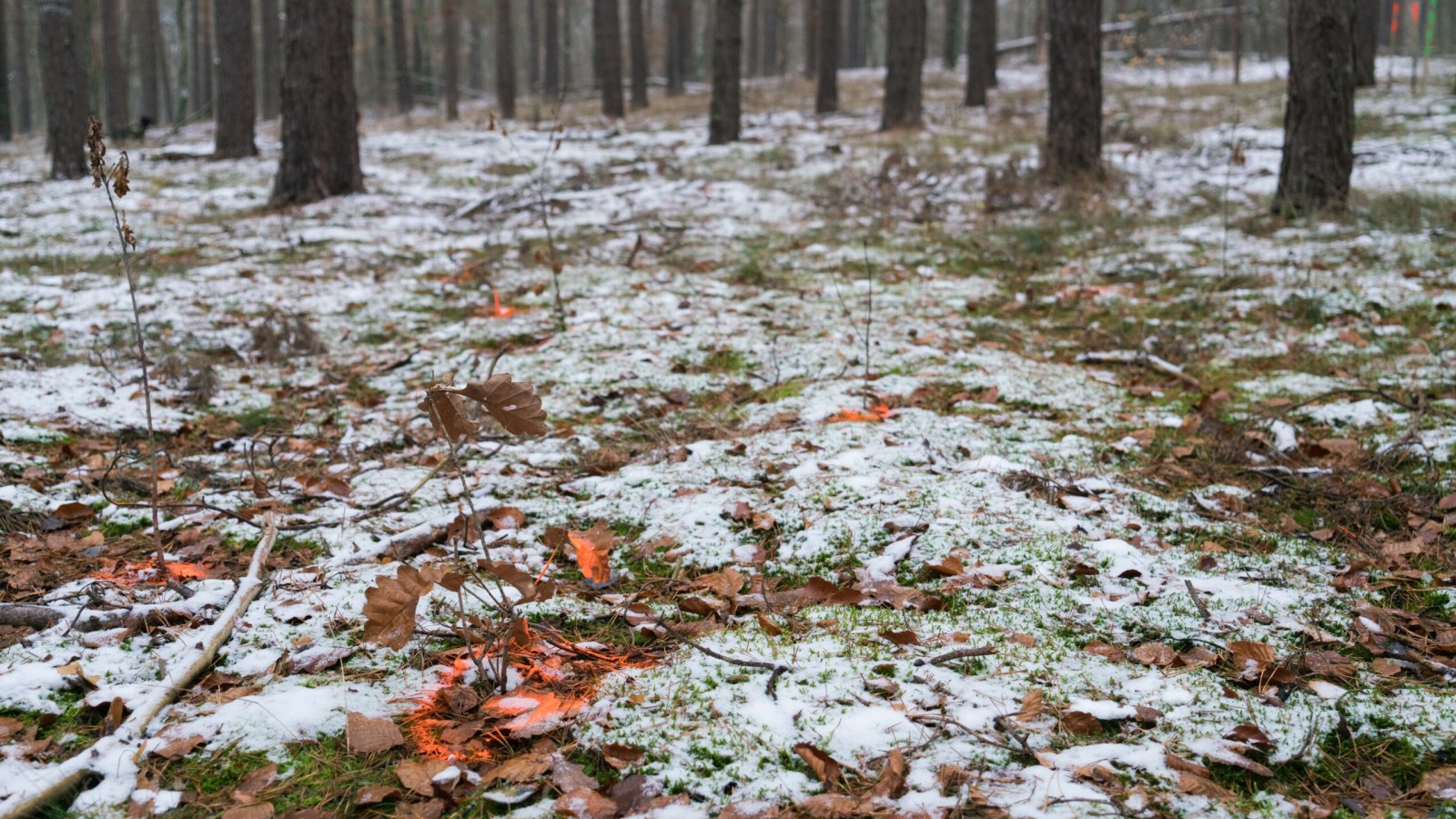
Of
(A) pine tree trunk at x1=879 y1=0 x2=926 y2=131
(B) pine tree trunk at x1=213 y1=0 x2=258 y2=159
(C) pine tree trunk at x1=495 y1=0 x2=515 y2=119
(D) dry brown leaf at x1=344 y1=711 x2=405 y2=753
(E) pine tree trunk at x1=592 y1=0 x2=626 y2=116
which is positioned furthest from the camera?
(C) pine tree trunk at x1=495 y1=0 x2=515 y2=119

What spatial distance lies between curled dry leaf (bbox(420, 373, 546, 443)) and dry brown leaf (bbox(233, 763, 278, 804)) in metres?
0.82

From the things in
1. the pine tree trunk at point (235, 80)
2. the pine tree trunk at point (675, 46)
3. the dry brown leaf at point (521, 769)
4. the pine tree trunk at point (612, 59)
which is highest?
the pine tree trunk at point (675, 46)

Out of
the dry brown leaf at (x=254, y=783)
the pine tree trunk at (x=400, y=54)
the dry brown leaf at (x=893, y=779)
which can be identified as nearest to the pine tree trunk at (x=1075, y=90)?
the dry brown leaf at (x=893, y=779)

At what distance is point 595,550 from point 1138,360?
3812 millimetres

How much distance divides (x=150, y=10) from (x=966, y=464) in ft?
100

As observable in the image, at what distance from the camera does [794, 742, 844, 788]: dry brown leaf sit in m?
1.80

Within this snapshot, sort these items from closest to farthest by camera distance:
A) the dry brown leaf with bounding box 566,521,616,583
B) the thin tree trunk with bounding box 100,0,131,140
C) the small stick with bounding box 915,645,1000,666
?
the small stick with bounding box 915,645,1000,666, the dry brown leaf with bounding box 566,521,616,583, the thin tree trunk with bounding box 100,0,131,140

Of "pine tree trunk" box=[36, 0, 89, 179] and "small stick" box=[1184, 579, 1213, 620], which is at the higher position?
"pine tree trunk" box=[36, 0, 89, 179]

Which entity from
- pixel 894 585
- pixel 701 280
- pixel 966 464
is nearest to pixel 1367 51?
pixel 701 280

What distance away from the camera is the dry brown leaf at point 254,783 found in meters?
1.77

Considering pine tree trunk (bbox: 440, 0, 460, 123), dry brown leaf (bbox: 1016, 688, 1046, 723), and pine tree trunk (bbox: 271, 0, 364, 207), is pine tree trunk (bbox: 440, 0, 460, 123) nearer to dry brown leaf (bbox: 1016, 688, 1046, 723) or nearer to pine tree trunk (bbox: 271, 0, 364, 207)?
pine tree trunk (bbox: 271, 0, 364, 207)

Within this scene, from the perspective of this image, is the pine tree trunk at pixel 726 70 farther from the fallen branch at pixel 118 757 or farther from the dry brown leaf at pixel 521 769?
the dry brown leaf at pixel 521 769

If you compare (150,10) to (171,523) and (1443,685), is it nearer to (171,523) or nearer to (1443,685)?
(171,523)

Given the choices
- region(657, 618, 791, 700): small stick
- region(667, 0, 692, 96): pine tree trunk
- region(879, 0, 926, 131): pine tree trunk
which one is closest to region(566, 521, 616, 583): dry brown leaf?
region(657, 618, 791, 700): small stick
